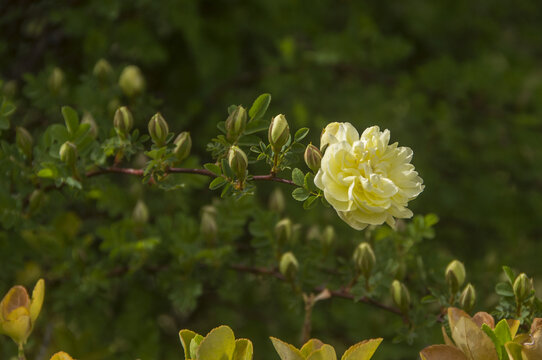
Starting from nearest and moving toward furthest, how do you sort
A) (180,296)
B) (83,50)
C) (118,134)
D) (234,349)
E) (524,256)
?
(234,349) → (118,134) → (180,296) → (83,50) → (524,256)

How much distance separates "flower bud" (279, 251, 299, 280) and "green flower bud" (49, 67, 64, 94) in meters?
0.56

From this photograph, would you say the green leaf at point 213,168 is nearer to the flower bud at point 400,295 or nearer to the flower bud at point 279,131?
the flower bud at point 279,131

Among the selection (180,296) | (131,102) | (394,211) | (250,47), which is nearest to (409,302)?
(394,211)

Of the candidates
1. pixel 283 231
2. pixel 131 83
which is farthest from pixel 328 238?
pixel 131 83

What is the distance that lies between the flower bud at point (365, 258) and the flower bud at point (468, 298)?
0.45 ft

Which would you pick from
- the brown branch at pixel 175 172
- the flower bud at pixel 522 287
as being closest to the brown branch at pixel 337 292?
the flower bud at pixel 522 287

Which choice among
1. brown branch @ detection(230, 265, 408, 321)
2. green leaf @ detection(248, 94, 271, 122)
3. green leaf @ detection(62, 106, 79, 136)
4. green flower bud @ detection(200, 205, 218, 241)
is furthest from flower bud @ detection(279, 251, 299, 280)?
green leaf @ detection(62, 106, 79, 136)

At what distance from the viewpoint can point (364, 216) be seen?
0.69 m

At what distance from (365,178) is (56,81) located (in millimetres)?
729

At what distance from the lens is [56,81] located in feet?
3.83

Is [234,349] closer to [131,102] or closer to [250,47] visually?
[131,102]

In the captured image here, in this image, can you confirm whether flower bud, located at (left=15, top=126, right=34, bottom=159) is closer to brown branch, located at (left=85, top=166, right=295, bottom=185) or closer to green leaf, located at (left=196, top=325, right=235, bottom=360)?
brown branch, located at (left=85, top=166, right=295, bottom=185)

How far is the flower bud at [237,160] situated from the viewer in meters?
0.71

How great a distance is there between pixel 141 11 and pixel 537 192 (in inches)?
52.1
